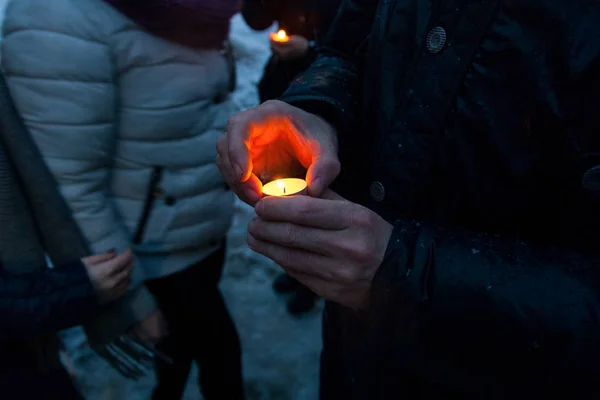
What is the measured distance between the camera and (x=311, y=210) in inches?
33.0

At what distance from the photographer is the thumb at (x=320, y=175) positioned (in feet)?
3.11

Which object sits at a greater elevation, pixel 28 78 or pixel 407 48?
pixel 407 48

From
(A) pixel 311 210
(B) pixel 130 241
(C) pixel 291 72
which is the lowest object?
(B) pixel 130 241

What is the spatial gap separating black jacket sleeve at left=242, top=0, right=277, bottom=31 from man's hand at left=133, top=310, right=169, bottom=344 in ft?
8.62

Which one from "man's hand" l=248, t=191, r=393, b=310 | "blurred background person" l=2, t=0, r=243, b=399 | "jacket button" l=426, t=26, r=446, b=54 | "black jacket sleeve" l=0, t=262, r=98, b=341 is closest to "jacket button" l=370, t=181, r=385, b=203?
"man's hand" l=248, t=191, r=393, b=310

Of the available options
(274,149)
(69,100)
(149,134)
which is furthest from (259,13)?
(274,149)

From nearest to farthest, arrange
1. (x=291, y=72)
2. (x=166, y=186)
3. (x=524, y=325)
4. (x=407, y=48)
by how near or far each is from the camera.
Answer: (x=524, y=325)
(x=407, y=48)
(x=166, y=186)
(x=291, y=72)

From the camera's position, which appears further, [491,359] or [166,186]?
[166,186]

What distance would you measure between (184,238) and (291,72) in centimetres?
200

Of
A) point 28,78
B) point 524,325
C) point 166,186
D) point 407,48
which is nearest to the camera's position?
point 524,325

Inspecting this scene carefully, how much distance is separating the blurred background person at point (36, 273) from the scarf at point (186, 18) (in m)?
0.46

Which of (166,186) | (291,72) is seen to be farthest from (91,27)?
(291,72)

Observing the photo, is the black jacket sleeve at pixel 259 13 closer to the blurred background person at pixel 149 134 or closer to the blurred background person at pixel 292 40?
the blurred background person at pixel 292 40

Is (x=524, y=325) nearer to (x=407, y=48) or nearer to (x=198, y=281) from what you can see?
(x=407, y=48)
